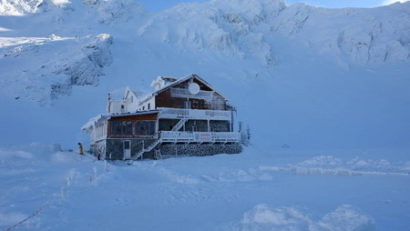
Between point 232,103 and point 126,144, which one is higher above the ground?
point 232,103

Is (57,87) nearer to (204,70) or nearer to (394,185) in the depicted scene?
(204,70)

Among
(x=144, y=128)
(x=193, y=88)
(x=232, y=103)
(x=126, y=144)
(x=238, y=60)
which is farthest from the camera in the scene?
(x=238, y=60)

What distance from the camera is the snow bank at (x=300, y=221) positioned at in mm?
6637

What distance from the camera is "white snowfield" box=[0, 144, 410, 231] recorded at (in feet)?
24.9

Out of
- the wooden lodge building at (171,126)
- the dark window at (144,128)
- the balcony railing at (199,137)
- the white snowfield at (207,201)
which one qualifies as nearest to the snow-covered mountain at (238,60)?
the wooden lodge building at (171,126)

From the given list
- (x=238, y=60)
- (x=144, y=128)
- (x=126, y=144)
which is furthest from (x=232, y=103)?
(x=126, y=144)

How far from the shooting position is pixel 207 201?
432 inches

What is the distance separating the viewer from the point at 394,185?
1283cm

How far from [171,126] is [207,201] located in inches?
793

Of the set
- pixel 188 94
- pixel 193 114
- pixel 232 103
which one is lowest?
pixel 193 114

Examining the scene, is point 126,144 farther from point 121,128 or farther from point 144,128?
point 144,128

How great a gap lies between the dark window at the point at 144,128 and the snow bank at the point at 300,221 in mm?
21837

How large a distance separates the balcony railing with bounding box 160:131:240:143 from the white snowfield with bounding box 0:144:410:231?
10.6 meters

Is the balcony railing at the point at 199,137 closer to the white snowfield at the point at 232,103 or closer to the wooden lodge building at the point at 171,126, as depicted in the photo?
the wooden lodge building at the point at 171,126
